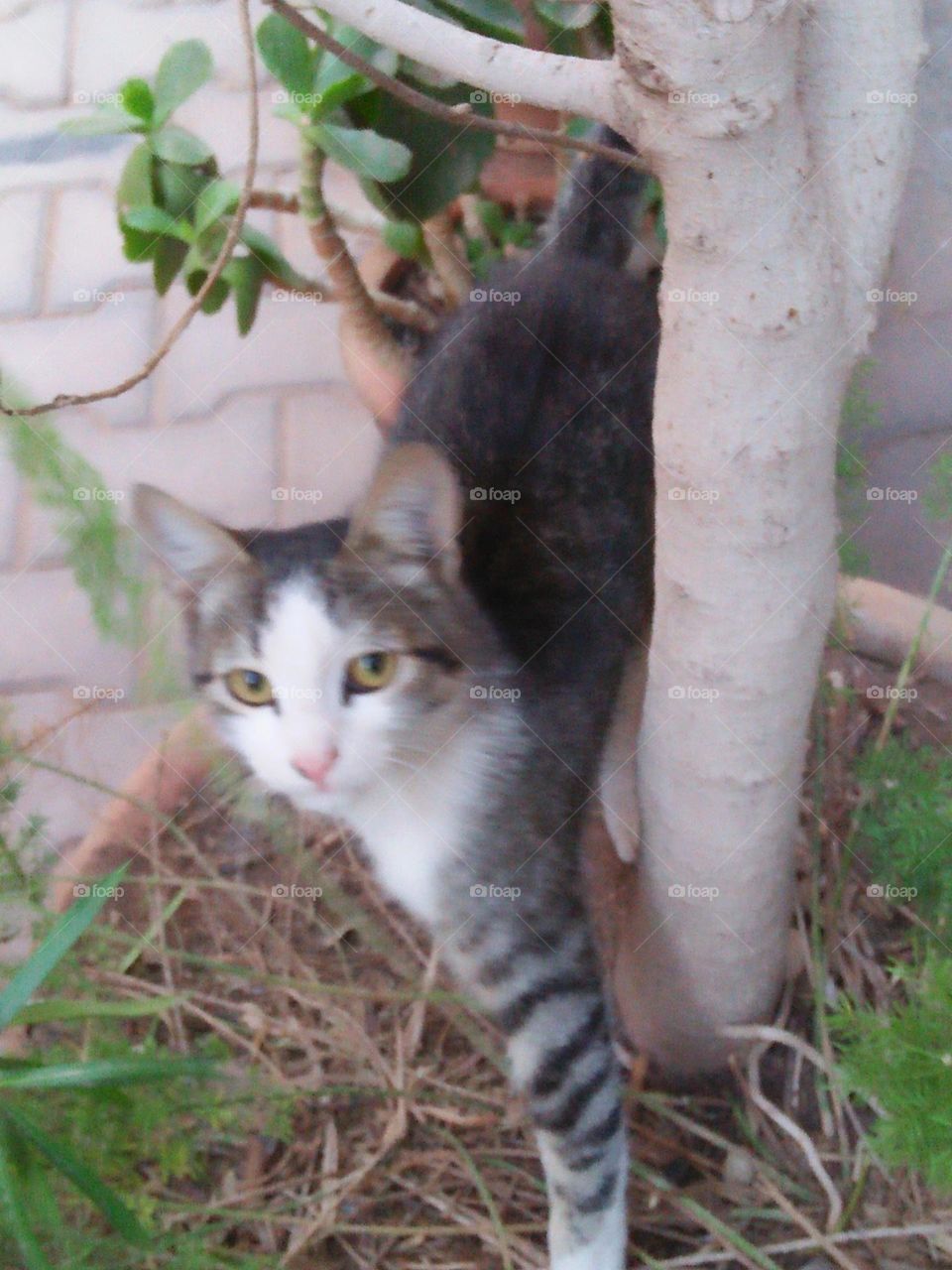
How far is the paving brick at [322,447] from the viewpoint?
1664 mm

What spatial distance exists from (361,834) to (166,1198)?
0.39 meters

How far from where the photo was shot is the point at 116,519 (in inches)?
47.5

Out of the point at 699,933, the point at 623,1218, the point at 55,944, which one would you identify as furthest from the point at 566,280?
the point at 623,1218

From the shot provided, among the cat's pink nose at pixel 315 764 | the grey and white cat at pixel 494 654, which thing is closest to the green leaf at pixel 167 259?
the grey and white cat at pixel 494 654

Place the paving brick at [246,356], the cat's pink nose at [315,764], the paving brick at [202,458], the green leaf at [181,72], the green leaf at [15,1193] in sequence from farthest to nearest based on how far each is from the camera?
1. the paving brick at [246,356]
2. the paving brick at [202,458]
3. the green leaf at [181,72]
4. the cat's pink nose at [315,764]
5. the green leaf at [15,1193]

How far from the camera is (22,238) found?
1878 millimetres

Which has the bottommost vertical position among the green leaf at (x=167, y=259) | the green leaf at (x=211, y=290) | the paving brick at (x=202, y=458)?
the paving brick at (x=202, y=458)

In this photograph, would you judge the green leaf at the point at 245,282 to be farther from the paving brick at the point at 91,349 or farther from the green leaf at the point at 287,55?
the paving brick at the point at 91,349

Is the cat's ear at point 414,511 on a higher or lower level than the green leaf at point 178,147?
lower

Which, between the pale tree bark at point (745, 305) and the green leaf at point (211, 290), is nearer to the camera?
the pale tree bark at point (745, 305)

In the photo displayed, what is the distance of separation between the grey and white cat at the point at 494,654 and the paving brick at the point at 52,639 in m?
0.66

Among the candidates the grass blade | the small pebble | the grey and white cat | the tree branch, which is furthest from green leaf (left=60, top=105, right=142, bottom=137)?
the small pebble

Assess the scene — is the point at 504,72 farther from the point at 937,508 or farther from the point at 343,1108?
the point at 343,1108

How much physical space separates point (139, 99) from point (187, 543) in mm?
572
